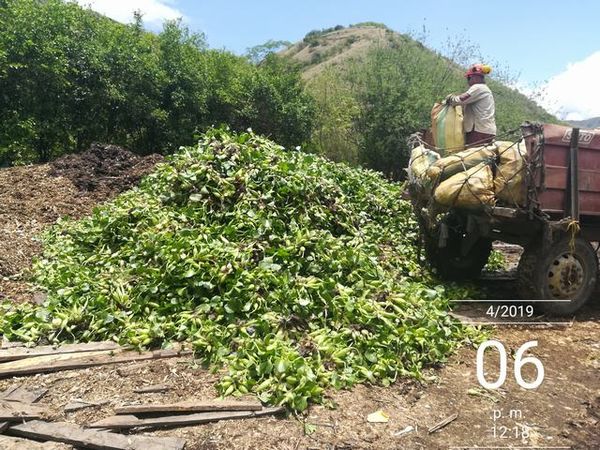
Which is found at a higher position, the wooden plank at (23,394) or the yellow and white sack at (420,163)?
the yellow and white sack at (420,163)

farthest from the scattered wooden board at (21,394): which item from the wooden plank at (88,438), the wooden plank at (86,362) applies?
the wooden plank at (88,438)

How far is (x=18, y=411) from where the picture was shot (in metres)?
3.33

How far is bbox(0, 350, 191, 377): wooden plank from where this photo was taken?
12.5 ft

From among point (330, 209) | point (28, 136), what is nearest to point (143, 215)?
point (330, 209)

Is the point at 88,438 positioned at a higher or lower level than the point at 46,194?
lower

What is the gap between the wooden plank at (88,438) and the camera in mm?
3033

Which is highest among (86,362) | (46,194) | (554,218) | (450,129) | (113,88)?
(113,88)

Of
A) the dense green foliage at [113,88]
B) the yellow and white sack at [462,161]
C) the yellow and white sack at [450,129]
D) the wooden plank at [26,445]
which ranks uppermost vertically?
the dense green foliage at [113,88]

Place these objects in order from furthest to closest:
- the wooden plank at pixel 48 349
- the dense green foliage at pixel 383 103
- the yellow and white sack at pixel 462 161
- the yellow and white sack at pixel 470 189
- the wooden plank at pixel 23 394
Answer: the dense green foliage at pixel 383 103, the yellow and white sack at pixel 462 161, the yellow and white sack at pixel 470 189, the wooden plank at pixel 48 349, the wooden plank at pixel 23 394

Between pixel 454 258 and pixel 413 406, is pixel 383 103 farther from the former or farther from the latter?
pixel 413 406

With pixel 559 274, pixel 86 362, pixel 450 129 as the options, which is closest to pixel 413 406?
pixel 86 362

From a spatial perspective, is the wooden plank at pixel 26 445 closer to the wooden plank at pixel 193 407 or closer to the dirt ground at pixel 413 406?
the dirt ground at pixel 413 406

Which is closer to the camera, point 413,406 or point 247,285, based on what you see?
point 413,406

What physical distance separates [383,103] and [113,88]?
876cm
